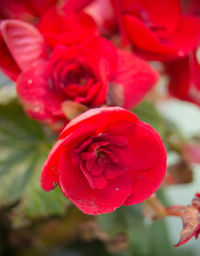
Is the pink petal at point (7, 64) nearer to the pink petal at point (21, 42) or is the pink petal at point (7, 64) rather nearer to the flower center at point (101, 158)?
the pink petal at point (21, 42)

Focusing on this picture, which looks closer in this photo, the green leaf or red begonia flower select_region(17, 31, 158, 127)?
red begonia flower select_region(17, 31, 158, 127)

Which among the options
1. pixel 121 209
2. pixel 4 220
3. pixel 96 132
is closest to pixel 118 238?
pixel 121 209

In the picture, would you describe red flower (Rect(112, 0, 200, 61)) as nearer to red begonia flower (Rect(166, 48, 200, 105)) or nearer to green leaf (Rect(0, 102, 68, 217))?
red begonia flower (Rect(166, 48, 200, 105))

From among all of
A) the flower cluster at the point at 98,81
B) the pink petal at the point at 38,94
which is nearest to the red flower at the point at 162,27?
the flower cluster at the point at 98,81

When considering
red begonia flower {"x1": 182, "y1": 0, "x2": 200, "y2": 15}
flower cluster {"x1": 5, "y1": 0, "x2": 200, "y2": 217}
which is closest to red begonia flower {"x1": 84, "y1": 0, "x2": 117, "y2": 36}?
flower cluster {"x1": 5, "y1": 0, "x2": 200, "y2": 217}

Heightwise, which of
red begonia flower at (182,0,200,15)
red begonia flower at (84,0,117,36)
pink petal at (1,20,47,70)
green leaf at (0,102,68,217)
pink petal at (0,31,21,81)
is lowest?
green leaf at (0,102,68,217)

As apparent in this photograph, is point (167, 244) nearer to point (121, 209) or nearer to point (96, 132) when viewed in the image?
point (121, 209)

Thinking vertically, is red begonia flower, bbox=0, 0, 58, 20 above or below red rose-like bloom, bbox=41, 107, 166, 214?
above
